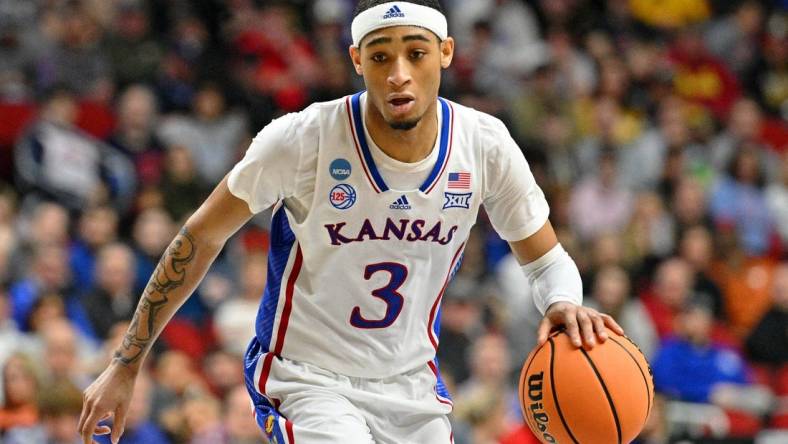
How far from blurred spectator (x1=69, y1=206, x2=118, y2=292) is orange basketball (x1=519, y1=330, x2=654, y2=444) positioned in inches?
212

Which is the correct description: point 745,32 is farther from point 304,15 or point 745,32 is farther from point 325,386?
point 325,386

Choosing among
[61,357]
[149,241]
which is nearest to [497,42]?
[149,241]

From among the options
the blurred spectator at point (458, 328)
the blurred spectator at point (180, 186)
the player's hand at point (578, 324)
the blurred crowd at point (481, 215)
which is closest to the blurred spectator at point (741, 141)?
the blurred crowd at point (481, 215)

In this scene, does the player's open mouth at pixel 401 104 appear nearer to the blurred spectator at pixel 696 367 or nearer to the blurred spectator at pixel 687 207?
the blurred spectator at pixel 696 367

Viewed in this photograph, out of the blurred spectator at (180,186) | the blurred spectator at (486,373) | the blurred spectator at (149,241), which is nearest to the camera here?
the blurred spectator at (486,373)

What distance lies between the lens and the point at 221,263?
32.5 ft

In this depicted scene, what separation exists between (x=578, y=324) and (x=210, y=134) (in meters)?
6.93

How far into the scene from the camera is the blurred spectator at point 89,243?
9.30 m

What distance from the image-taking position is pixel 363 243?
14.9ft

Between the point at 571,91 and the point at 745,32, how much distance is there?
2.84 metres

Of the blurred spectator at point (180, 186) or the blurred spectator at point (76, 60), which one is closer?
the blurred spectator at point (180, 186)

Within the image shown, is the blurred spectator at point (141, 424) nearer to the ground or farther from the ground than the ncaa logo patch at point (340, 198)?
nearer to the ground

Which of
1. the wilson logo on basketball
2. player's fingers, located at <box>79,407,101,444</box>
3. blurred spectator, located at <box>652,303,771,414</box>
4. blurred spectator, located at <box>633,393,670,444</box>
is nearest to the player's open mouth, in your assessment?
the wilson logo on basketball

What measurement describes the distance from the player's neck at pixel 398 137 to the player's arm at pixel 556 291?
0.62 meters
